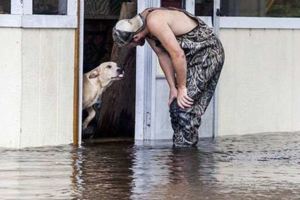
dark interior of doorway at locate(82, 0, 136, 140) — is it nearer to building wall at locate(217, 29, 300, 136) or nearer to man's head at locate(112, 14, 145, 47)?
building wall at locate(217, 29, 300, 136)

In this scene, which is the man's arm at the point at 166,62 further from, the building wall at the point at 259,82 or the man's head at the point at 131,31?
the building wall at the point at 259,82

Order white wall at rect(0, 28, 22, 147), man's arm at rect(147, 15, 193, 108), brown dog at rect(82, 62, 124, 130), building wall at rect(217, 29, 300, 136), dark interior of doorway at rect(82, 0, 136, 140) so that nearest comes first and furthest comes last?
man's arm at rect(147, 15, 193, 108) → white wall at rect(0, 28, 22, 147) → brown dog at rect(82, 62, 124, 130) → dark interior of doorway at rect(82, 0, 136, 140) → building wall at rect(217, 29, 300, 136)

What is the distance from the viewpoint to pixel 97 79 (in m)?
12.8

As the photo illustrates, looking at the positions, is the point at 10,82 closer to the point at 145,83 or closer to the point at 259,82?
the point at 145,83

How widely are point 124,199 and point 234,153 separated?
3.26 m

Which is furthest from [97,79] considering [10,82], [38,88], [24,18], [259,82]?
[259,82]

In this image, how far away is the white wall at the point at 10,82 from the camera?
11.7 m

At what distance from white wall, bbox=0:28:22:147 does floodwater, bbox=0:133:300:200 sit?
0.26m

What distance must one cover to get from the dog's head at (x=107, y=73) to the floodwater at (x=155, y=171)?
2.37ft

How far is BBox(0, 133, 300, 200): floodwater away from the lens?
9.00 meters

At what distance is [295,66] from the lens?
46.6 ft

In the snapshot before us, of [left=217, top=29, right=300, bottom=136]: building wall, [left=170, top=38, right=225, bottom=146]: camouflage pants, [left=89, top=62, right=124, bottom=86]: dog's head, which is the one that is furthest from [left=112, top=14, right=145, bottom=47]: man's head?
[left=217, top=29, right=300, bottom=136]: building wall

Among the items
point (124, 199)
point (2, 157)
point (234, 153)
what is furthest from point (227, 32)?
point (124, 199)

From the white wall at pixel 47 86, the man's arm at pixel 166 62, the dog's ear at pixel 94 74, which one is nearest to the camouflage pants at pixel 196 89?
the man's arm at pixel 166 62
